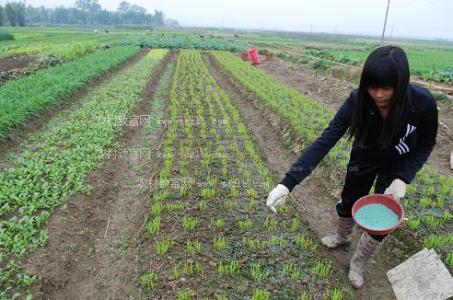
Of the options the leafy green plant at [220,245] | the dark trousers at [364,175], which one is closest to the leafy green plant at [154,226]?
the leafy green plant at [220,245]

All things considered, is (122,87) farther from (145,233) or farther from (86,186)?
(145,233)

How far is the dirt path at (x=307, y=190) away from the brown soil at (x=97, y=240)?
2.21 m

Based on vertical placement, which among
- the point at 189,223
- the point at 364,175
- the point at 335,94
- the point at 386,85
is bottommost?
the point at 189,223

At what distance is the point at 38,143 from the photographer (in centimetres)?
647

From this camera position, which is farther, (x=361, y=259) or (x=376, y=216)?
(x=361, y=259)

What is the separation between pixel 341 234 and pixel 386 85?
2.03 metres

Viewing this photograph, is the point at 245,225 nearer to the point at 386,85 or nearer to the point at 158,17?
the point at 386,85

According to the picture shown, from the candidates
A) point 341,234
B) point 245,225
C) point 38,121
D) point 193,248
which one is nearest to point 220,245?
point 193,248

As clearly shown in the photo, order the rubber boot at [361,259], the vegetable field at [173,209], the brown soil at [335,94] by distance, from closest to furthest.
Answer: the rubber boot at [361,259]
the vegetable field at [173,209]
the brown soil at [335,94]

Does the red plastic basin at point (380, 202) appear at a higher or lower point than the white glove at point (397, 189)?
lower

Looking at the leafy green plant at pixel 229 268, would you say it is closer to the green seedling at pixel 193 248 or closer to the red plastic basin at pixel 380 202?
the green seedling at pixel 193 248

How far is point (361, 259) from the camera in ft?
11.2

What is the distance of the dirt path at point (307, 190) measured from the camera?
3648 mm

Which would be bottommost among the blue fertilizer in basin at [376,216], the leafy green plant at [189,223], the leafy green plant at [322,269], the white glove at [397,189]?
the leafy green plant at [322,269]
